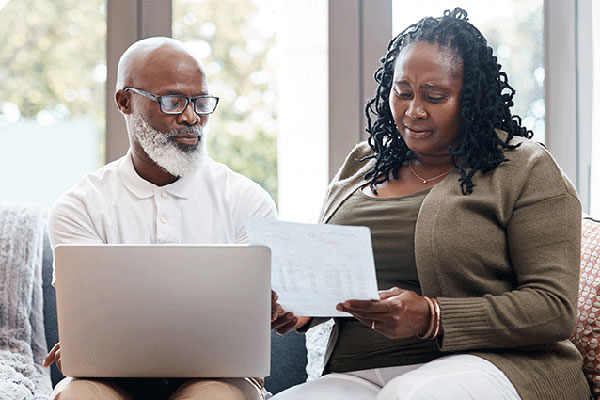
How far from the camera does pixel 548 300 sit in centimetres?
143

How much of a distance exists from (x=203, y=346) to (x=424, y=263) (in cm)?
51

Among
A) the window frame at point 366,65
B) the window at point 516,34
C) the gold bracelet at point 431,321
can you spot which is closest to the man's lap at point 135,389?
the gold bracelet at point 431,321

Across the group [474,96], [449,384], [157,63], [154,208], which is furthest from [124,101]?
[449,384]

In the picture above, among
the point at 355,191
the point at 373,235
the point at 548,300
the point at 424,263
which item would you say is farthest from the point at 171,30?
the point at 548,300

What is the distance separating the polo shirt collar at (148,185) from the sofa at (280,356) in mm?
502

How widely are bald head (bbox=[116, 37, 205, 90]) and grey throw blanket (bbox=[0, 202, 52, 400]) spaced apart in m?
0.58

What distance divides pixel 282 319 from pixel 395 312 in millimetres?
307

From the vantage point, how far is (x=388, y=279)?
1.64 metres

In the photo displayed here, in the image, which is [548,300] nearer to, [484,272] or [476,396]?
[484,272]

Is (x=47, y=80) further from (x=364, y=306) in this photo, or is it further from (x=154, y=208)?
(x=364, y=306)

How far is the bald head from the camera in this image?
1834 millimetres

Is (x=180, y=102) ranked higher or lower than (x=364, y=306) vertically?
higher

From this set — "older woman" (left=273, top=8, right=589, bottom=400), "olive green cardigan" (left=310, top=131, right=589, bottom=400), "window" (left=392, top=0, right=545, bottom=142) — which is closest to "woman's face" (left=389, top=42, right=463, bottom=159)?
"older woman" (left=273, top=8, right=589, bottom=400)

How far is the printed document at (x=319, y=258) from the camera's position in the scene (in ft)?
4.05
